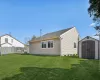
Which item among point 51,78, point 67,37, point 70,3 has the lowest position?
point 51,78

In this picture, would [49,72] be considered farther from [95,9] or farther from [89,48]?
[89,48]

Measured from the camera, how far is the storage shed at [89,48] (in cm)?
1931

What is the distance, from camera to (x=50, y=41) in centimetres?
2625

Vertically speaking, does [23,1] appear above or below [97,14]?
above

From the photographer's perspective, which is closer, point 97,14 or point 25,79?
point 25,79

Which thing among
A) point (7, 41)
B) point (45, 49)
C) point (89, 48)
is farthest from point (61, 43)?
point (7, 41)

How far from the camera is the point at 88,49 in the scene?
2022cm

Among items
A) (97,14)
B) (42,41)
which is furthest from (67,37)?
(97,14)

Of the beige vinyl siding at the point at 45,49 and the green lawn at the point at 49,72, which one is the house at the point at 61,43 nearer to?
the beige vinyl siding at the point at 45,49

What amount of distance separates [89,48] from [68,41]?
563 cm

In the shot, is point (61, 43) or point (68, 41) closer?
point (61, 43)

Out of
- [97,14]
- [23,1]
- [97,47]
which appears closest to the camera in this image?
[97,14]

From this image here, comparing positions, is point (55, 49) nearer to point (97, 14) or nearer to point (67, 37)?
point (67, 37)

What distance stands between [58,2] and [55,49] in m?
10.2
